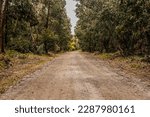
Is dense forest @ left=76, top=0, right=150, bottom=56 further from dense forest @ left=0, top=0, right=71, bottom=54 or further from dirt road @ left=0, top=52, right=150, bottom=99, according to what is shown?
dirt road @ left=0, top=52, right=150, bottom=99

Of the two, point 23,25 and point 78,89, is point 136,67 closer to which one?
point 78,89

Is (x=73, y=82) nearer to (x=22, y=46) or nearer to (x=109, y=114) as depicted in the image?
(x=109, y=114)

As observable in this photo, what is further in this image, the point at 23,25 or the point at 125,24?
the point at 23,25

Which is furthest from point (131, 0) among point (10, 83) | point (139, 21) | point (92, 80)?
point (10, 83)

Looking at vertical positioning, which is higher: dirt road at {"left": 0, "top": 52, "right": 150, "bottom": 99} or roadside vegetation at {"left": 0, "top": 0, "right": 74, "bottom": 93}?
roadside vegetation at {"left": 0, "top": 0, "right": 74, "bottom": 93}

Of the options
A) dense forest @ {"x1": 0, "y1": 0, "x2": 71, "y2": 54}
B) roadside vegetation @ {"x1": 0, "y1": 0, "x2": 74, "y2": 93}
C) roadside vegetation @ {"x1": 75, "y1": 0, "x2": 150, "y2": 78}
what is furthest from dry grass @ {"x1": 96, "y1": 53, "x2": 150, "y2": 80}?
dense forest @ {"x1": 0, "y1": 0, "x2": 71, "y2": 54}

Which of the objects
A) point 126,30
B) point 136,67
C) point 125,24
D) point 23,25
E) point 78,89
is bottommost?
point 136,67

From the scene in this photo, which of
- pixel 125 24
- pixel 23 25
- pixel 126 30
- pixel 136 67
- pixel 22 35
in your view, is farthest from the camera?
pixel 22 35

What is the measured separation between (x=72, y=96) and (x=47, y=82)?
452 cm

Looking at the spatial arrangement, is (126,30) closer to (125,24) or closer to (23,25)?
(125,24)

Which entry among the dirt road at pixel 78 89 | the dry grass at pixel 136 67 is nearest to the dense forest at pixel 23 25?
the dry grass at pixel 136 67

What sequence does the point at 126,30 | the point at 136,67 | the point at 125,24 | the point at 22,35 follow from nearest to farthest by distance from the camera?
the point at 136,67 < the point at 125,24 < the point at 126,30 < the point at 22,35

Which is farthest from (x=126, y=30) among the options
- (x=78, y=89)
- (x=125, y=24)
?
(x=78, y=89)

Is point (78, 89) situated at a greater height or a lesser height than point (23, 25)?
lesser
